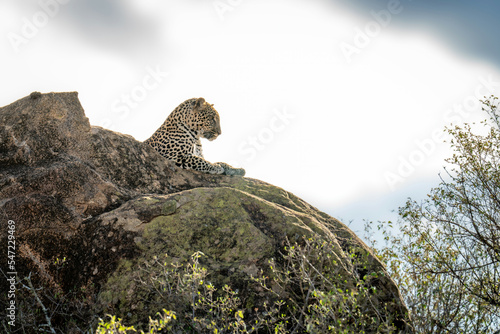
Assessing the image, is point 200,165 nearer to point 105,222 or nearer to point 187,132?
point 187,132

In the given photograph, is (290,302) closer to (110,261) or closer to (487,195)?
(110,261)

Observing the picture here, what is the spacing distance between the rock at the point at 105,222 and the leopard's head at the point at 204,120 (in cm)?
432

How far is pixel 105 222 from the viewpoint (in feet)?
22.6

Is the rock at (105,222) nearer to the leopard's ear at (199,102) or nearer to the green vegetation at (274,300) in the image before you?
the green vegetation at (274,300)

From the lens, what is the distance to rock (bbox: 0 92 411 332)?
254 inches

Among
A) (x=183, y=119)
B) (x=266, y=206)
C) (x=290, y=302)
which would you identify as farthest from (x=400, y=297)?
(x=183, y=119)

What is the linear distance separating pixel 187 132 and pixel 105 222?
604 cm

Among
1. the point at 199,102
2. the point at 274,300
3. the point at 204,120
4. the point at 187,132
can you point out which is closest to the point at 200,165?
the point at 187,132

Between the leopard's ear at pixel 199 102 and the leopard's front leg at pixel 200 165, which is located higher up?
the leopard's ear at pixel 199 102

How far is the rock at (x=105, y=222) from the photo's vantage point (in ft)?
21.1

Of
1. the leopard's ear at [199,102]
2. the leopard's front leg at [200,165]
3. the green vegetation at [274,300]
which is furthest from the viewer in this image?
the leopard's ear at [199,102]

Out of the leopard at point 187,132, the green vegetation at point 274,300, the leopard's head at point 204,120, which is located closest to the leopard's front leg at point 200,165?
the leopard at point 187,132

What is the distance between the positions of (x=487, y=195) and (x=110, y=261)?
924 centimetres

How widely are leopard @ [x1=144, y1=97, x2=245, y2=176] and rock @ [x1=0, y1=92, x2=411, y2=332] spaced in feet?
9.43
